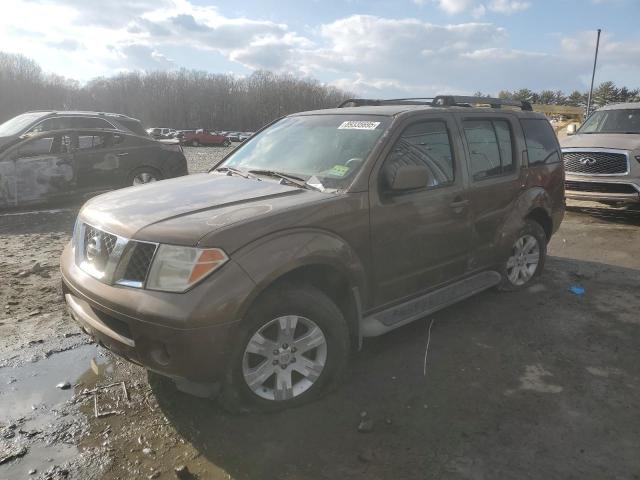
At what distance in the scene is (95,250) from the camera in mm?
3064

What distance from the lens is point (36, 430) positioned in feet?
9.56

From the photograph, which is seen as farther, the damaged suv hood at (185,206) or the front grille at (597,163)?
the front grille at (597,163)

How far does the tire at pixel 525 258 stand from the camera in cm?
504

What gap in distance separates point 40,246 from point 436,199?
17.7ft

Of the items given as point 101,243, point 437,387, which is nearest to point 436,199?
point 437,387

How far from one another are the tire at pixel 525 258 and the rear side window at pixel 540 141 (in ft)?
2.21

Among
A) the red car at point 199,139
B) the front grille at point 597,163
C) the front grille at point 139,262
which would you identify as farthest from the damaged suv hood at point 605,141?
the red car at point 199,139

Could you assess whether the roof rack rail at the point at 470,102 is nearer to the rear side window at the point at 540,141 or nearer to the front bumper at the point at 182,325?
the rear side window at the point at 540,141

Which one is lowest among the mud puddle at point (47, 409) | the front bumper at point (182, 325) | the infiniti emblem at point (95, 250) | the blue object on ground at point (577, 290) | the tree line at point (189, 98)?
the mud puddle at point (47, 409)

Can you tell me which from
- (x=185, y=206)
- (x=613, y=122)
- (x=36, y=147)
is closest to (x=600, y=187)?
(x=613, y=122)

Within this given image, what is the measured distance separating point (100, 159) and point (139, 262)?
7062 mm

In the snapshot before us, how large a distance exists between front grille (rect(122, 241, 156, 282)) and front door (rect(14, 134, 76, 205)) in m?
6.72

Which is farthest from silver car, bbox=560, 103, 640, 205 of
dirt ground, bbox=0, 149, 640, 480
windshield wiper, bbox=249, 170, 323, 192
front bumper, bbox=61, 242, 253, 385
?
front bumper, bbox=61, 242, 253, 385

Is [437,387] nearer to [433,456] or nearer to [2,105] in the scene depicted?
[433,456]
